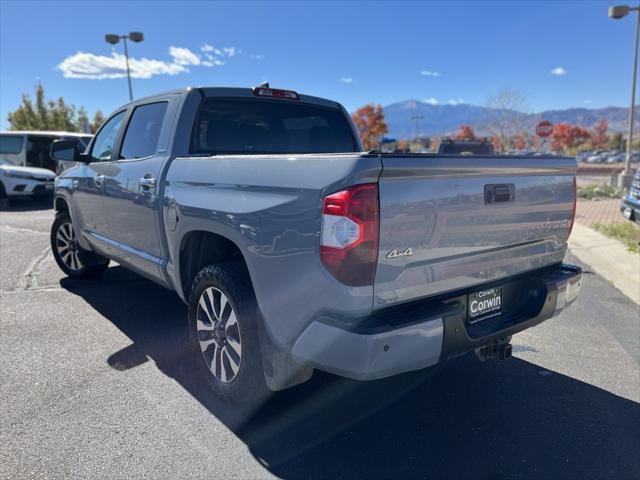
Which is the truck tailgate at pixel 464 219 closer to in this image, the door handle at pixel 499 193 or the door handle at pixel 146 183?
the door handle at pixel 499 193

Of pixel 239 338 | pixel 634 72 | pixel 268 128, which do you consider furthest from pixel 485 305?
pixel 634 72

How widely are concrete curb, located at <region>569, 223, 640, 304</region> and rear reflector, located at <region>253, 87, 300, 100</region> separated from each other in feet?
13.9

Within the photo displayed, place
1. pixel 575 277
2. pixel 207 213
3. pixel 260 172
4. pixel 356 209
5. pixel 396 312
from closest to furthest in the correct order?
pixel 356 209 → pixel 396 312 → pixel 260 172 → pixel 207 213 → pixel 575 277

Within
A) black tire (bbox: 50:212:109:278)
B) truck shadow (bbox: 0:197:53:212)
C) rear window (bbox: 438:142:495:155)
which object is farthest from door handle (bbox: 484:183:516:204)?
truck shadow (bbox: 0:197:53:212)

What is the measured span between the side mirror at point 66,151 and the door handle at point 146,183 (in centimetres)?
162

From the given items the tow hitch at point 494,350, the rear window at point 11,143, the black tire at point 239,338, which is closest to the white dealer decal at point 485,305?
the tow hitch at point 494,350

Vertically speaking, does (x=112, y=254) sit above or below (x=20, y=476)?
above

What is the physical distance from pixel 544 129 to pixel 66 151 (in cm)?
1596

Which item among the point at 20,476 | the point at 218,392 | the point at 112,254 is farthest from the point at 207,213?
the point at 112,254

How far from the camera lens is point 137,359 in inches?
148

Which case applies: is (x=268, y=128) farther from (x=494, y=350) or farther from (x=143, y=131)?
(x=494, y=350)

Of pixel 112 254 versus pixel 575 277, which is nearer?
pixel 575 277

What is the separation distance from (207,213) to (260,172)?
1.69 ft

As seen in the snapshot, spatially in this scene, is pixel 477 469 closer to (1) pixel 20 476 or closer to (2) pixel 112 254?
(1) pixel 20 476
